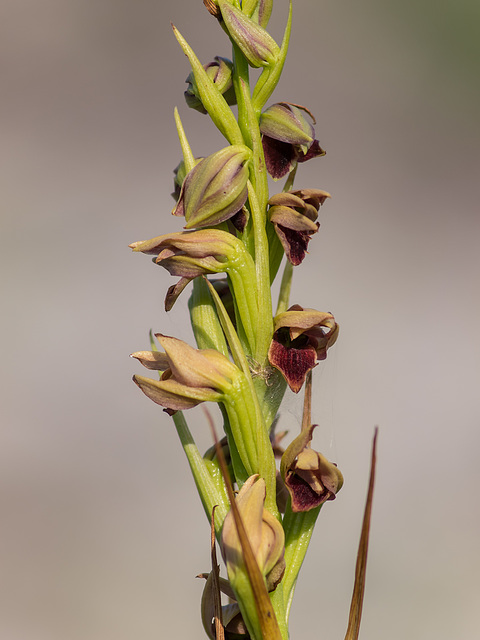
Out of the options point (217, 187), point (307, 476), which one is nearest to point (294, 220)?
point (217, 187)

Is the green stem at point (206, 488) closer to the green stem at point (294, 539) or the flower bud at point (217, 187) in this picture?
the green stem at point (294, 539)

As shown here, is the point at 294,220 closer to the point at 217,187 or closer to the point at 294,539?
the point at 217,187

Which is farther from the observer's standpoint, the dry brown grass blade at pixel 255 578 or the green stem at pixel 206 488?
the green stem at pixel 206 488

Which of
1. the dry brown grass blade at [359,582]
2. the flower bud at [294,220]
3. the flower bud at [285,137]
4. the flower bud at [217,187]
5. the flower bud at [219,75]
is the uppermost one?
the flower bud at [219,75]

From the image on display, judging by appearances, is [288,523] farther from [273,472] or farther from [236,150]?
[236,150]

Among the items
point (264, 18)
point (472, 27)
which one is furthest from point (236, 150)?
point (472, 27)

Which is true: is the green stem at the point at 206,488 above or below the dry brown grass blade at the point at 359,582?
above

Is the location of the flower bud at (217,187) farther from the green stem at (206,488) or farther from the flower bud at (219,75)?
the green stem at (206,488)

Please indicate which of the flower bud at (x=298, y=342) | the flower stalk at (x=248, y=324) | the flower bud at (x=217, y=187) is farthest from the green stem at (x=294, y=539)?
the flower bud at (x=217, y=187)

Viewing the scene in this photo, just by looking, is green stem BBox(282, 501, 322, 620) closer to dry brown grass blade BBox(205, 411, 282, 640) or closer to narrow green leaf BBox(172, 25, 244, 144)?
dry brown grass blade BBox(205, 411, 282, 640)

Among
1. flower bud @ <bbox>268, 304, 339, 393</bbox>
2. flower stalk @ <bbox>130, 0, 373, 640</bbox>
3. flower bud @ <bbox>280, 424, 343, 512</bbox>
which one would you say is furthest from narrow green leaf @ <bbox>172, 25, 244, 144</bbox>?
flower bud @ <bbox>280, 424, 343, 512</bbox>
